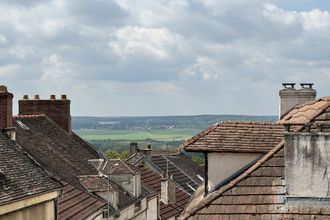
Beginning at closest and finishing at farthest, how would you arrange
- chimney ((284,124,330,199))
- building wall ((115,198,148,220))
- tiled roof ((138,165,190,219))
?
chimney ((284,124,330,199)), building wall ((115,198,148,220)), tiled roof ((138,165,190,219))

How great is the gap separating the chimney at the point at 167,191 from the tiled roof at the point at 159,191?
318 mm

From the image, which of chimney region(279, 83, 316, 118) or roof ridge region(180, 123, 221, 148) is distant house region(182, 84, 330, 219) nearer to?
roof ridge region(180, 123, 221, 148)

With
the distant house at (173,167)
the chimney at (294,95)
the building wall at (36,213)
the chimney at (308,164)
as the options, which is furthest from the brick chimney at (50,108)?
the chimney at (308,164)

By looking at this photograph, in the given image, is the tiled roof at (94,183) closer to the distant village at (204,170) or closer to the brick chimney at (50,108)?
the distant village at (204,170)

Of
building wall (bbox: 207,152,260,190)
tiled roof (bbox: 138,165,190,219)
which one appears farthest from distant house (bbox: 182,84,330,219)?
tiled roof (bbox: 138,165,190,219)

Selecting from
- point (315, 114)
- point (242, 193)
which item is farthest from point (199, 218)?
point (315, 114)

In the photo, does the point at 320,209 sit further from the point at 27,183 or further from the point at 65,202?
the point at 65,202

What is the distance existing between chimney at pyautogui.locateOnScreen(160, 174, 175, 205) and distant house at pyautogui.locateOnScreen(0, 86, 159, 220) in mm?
4583

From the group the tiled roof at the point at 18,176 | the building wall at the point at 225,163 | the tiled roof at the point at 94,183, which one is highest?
the building wall at the point at 225,163

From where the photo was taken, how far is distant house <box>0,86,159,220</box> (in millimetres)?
24625

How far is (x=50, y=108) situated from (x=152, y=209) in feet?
→ 25.1

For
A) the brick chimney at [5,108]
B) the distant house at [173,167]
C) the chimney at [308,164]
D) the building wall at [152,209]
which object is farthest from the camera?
the distant house at [173,167]

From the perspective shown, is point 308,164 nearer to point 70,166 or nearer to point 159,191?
point 70,166

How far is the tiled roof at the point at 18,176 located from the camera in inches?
742
